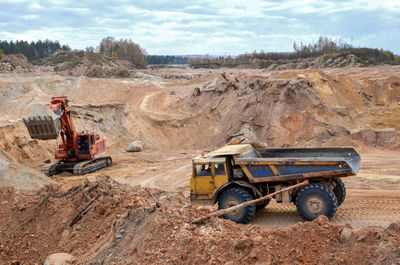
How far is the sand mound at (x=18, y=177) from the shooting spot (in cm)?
1234

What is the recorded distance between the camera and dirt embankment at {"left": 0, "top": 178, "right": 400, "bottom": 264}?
5.63m

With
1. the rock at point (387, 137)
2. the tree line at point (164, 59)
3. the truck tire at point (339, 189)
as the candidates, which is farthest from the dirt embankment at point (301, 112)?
the tree line at point (164, 59)

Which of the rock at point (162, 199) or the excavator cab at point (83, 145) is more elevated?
the rock at point (162, 199)

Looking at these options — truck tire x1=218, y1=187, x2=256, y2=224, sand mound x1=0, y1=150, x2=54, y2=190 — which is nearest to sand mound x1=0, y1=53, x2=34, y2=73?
sand mound x1=0, y1=150, x2=54, y2=190

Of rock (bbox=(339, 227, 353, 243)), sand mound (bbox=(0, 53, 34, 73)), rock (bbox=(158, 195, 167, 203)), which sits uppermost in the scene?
sand mound (bbox=(0, 53, 34, 73))

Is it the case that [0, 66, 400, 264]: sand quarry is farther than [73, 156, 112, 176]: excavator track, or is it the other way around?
[73, 156, 112, 176]: excavator track

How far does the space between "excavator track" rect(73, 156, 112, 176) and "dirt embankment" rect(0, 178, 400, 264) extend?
6.13 metres

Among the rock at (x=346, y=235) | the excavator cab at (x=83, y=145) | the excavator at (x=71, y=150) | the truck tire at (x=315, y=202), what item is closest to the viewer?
the rock at (x=346, y=235)

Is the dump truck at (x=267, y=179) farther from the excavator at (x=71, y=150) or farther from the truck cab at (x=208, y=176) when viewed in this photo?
the excavator at (x=71, y=150)

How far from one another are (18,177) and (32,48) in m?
75.8

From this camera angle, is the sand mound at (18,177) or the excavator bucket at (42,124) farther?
the excavator bucket at (42,124)

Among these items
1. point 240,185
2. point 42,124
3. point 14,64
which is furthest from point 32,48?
point 240,185

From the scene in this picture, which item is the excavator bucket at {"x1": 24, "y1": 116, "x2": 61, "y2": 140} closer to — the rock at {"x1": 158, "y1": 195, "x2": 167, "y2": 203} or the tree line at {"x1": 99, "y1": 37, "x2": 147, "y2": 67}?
the rock at {"x1": 158, "y1": 195, "x2": 167, "y2": 203}

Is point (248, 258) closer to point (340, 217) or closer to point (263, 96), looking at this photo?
point (340, 217)
